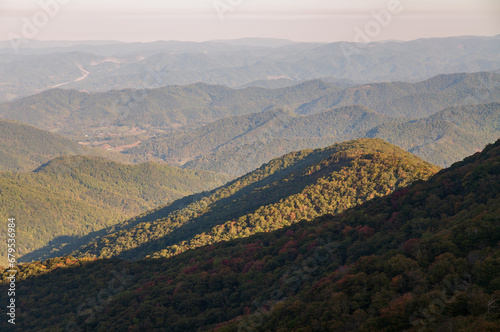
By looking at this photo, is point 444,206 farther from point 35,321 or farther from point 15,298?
point 15,298

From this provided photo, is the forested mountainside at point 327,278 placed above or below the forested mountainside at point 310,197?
below

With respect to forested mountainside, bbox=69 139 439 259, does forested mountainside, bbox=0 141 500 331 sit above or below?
below

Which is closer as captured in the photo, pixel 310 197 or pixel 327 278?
pixel 327 278

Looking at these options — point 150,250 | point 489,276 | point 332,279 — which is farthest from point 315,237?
point 150,250

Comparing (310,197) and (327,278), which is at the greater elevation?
(310,197)

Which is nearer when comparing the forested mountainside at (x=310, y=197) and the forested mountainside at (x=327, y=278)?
the forested mountainside at (x=327, y=278)

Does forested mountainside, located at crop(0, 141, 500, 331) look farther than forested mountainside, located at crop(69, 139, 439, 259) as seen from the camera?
No

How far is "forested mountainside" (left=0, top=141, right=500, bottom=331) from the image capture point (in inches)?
1401

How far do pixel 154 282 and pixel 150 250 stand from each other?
254 ft

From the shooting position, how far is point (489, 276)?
34719 mm

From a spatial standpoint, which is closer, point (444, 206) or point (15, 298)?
point (444, 206)

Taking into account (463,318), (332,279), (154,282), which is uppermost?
(154,282)

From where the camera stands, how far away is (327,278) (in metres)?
51.3

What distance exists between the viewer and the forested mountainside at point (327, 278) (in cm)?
3558
